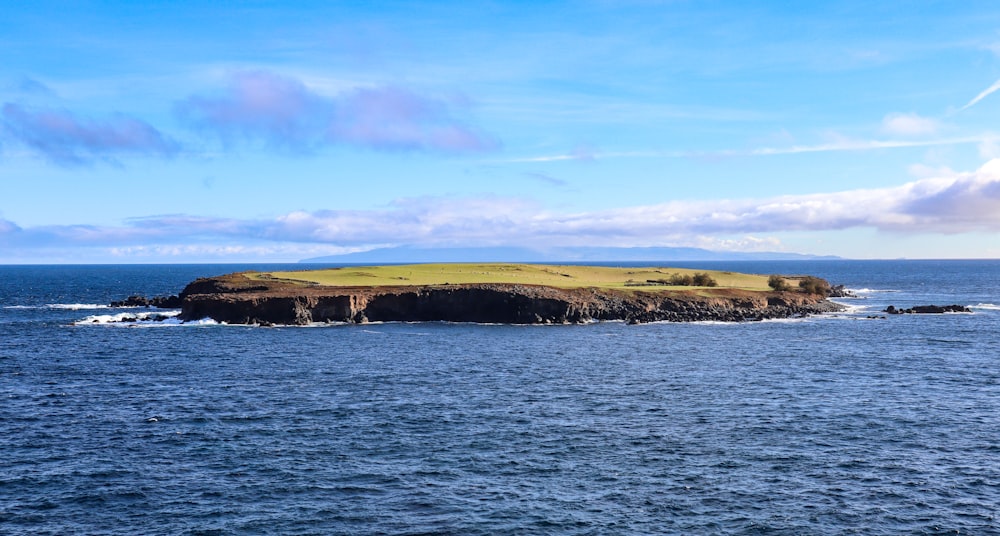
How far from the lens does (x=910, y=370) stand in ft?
194

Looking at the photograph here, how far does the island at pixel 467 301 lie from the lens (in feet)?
310

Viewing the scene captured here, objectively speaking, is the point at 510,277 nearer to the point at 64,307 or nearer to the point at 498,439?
the point at 64,307

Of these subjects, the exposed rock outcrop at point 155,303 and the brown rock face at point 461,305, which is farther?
the exposed rock outcrop at point 155,303

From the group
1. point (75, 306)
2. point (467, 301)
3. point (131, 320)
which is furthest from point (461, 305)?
point (75, 306)

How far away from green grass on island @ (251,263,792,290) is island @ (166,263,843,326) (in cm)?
32

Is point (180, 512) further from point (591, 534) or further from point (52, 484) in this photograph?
point (591, 534)

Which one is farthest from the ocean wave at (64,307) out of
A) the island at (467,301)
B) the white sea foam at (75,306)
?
the island at (467,301)

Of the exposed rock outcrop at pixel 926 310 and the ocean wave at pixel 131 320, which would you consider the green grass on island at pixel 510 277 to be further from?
the exposed rock outcrop at pixel 926 310

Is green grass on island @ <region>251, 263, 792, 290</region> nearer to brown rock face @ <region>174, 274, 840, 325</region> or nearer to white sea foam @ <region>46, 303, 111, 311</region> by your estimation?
brown rock face @ <region>174, 274, 840, 325</region>

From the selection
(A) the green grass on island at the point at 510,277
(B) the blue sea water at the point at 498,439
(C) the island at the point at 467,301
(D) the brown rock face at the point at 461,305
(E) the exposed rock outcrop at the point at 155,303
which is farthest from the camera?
(E) the exposed rock outcrop at the point at 155,303

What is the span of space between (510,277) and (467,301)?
24230 mm

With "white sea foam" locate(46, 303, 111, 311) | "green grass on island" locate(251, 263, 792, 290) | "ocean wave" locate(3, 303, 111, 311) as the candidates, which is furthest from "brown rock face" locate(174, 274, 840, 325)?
"ocean wave" locate(3, 303, 111, 311)

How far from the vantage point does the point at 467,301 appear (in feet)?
322

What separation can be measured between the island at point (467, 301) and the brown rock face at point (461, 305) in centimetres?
12
